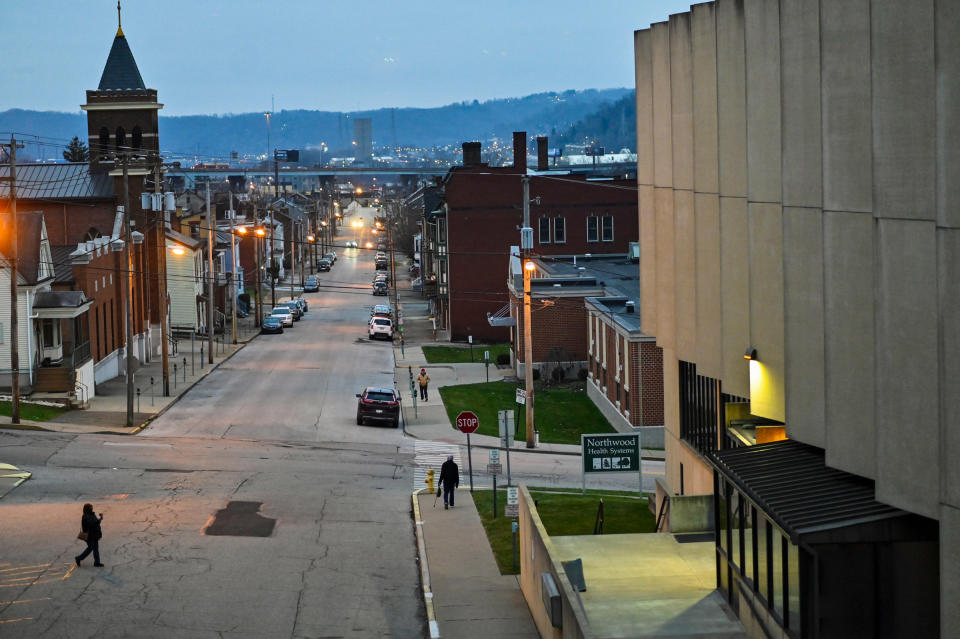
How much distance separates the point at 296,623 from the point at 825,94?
11.6 metres

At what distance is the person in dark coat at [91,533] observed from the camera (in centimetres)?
2344

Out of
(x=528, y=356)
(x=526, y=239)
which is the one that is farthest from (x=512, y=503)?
(x=526, y=239)

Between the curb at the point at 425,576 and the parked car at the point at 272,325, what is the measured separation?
168ft

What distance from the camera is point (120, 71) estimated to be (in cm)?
7988

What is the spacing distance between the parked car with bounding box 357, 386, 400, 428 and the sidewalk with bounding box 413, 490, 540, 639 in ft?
55.0

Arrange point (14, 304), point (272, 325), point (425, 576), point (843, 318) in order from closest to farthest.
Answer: point (843, 318) → point (425, 576) → point (14, 304) → point (272, 325)

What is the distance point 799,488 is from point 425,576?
32.9ft

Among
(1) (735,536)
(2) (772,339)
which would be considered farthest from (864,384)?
(2) (772,339)

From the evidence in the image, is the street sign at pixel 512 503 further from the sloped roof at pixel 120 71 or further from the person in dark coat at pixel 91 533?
the sloped roof at pixel 120 71

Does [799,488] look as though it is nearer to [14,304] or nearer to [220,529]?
[220,529]

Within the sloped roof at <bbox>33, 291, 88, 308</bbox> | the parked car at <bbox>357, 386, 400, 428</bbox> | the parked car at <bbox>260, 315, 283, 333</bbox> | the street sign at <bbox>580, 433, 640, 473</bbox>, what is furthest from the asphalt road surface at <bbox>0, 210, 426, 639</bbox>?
the parked car at <bbox>260, 315, 283, 333</bbox>

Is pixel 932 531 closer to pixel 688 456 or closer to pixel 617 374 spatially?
pixel 688 456

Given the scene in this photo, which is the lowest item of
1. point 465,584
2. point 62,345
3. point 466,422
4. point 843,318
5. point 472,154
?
point 465,584

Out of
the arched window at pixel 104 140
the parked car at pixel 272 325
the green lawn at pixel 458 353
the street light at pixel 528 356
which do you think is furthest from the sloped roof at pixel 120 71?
the street light at pixel 528 356
